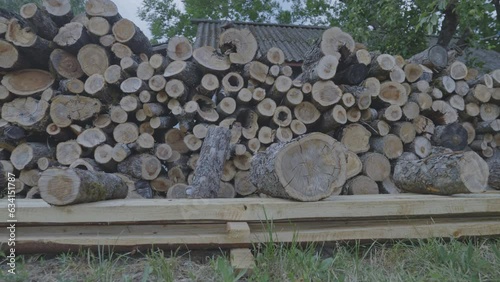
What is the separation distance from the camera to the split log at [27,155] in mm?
3047

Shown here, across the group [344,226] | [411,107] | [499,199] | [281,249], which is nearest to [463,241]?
[499,199]

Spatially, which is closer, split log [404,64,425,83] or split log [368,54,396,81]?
split log [368,54,396,81]

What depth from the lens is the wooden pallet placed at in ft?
5.91

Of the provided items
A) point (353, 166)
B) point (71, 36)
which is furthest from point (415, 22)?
point (71, 36)

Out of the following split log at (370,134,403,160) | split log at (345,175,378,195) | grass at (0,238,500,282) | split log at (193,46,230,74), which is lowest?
grass at (0,238,500,282)

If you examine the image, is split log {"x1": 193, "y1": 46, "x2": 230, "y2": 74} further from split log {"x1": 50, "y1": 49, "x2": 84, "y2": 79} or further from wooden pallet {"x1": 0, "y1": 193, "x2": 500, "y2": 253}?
wooden pallet {"x1": 0, "y1": 193, "x2": 500, "y2": 253}

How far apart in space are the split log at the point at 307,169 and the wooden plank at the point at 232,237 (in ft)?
0.60

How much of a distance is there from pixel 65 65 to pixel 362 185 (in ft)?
9.45

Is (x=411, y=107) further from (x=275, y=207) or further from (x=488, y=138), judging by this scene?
(x=275, y=207)

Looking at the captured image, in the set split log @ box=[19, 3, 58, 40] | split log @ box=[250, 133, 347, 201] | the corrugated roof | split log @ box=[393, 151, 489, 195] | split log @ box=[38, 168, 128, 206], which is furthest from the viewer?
the corrugated roof

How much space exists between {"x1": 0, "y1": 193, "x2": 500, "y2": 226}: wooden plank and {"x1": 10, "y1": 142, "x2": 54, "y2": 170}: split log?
1255 mm

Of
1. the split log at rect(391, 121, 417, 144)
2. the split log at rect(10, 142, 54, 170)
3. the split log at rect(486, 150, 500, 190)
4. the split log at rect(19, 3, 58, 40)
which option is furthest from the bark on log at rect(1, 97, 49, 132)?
the split log at rect(486, 150, 500, 190)

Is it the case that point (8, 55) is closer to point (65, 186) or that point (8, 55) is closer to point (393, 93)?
point (65, 186)

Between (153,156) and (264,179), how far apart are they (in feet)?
4.43
